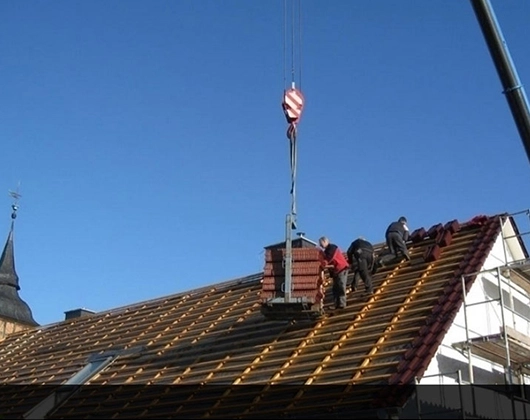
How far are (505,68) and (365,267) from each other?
3.66 m

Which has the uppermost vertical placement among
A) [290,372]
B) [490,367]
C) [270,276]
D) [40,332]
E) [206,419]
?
[40,332]

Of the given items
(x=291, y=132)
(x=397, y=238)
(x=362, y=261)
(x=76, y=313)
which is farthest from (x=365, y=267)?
(x=76, y=313)

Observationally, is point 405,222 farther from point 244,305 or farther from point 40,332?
point 40,332

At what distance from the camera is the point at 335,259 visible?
1174 cm

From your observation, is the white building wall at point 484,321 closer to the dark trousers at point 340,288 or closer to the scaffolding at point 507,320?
the scaffolding at point 507,320

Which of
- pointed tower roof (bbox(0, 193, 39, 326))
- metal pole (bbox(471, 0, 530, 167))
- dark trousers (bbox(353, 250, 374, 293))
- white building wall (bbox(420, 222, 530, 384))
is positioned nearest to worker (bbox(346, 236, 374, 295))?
dark trousers (bbox(353, 250, 374, 293))

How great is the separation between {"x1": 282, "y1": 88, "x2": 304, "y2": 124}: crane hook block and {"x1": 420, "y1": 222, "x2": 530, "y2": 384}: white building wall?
12.3 ft

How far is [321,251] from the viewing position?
39.2 feet

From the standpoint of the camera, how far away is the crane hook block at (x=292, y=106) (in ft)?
42.7

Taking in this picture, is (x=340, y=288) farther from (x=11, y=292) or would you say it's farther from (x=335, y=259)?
(x=11, y=292)

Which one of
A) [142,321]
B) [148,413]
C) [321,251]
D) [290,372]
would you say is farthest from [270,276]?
[142,321]

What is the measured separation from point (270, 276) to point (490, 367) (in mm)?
3287

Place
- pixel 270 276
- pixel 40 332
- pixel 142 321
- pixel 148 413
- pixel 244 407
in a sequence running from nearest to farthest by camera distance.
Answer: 1. pixel 244 407
2. pixel 148 413
3. pixel 270 276
4. pixel 142 321
5. pixel 40 332

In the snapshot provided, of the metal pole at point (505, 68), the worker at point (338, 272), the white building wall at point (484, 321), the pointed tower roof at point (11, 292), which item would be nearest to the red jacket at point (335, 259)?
the worker at point (338, 272)
